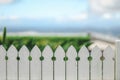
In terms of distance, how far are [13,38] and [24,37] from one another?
0.43 m

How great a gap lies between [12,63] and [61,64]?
2.70 ft

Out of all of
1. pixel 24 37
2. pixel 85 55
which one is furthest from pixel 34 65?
pixel 24 37

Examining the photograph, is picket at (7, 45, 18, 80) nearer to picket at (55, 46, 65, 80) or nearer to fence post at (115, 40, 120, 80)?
picket at (55, 46, 65, 80)

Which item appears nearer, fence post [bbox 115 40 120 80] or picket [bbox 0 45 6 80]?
fence post [bbox 115 40 120 80]

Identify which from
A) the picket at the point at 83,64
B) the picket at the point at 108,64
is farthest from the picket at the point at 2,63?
the picket at the point at 108,64

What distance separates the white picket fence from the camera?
675 centimetres

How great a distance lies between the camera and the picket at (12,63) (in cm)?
684

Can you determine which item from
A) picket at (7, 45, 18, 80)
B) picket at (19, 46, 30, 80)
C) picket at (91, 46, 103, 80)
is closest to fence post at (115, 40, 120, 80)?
picket at (91, 46, 103, 80)

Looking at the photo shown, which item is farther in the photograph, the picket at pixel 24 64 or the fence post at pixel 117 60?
the picket at pixel 24 64

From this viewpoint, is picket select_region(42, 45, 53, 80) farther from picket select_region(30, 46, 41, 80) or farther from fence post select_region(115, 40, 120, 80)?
fence post select_region(115, 40, 120, 80)

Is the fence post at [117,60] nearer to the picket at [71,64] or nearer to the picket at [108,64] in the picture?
the picket at [108,64]

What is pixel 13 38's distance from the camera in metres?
13.4

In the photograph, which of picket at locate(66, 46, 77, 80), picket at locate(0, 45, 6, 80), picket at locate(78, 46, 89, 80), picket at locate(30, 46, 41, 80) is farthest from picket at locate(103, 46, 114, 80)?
picket at locate(0, 45, 6, 80)

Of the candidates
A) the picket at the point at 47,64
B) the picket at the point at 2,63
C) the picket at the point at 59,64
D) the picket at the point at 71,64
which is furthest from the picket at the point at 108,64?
the picket at the point at 2,63
